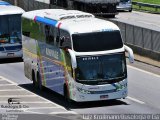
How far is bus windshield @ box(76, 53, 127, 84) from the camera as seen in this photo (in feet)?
91.1

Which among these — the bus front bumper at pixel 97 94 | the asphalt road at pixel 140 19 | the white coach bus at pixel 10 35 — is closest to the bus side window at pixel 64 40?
the bus front bumper at pixel 97 94

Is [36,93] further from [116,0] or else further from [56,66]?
[116,0]

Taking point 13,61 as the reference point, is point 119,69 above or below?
above

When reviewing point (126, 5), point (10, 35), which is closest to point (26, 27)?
point (10, 35)

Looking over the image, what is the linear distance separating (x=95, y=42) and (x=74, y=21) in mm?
1889

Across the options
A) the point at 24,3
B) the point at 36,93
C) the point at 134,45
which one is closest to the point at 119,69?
the point at 36,93

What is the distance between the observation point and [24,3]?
62000 mm

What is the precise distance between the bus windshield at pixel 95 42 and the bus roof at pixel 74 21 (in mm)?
200

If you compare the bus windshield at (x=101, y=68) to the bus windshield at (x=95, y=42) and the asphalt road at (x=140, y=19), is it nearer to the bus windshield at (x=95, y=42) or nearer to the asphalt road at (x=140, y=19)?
the bus windshield at (x=95, y=42)

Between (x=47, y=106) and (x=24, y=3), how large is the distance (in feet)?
111

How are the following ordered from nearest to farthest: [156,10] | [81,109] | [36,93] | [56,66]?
[81,109] < [56,66] < [36,93] < [156,10]

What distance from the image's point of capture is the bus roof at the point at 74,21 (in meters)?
28.3

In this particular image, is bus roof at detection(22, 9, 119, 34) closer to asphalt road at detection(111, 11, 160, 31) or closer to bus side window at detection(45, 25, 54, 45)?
bus side window at detection(45, 25, 54, 45)

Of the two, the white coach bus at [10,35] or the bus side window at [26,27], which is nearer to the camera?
the bus side window at [26,27]
